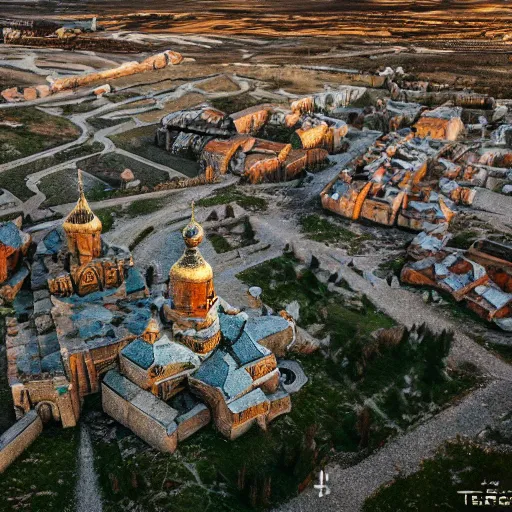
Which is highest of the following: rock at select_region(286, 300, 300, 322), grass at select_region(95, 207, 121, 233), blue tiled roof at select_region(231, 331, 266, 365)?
blue tiled roof at select_region(231, 331, 266, 365)

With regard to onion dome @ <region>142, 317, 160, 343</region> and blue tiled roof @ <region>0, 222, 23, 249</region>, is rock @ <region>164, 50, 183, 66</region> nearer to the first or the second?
blue tiled roof @ <region>0, 222, 23, 249</region>

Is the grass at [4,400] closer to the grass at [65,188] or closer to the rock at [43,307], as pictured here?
the rock at [43,307]

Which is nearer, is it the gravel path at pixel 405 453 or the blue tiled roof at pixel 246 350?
the gravel path at pixel 405 453

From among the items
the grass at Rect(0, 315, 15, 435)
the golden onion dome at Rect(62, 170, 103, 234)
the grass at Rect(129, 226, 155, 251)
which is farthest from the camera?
the grass at Rect(129, 226, 155, 251)

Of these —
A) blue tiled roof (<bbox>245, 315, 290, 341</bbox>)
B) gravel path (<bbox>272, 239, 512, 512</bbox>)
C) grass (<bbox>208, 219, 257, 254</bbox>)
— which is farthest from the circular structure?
grass (<bbox>208, 219, 257, 254</bbox>)

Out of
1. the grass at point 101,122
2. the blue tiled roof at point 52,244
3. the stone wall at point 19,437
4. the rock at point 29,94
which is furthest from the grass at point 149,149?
the stone wall at point 19,437

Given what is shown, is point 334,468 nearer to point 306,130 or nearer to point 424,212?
point 424,212

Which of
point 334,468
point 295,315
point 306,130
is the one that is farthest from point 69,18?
point 334,468
